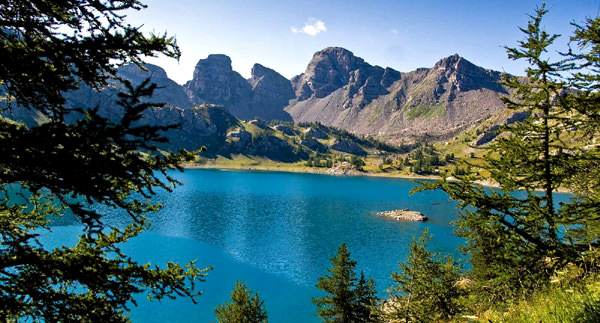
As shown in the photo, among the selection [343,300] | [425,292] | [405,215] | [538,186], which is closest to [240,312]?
[343,300]

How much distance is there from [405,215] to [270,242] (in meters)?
53.0

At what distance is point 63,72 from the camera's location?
301 inches

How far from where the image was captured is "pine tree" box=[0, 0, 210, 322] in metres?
5.85

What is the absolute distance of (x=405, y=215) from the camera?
11219cm

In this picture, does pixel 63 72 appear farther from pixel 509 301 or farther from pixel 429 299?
pixel 429 299

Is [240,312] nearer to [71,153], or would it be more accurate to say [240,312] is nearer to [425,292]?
[425,292]

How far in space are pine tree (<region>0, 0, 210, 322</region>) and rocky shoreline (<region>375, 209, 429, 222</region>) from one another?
357 feet

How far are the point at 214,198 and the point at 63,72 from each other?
138790 millimetres

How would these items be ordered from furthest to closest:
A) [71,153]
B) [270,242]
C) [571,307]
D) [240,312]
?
[270,242] < [240,312] < [571,307] < [71,153]

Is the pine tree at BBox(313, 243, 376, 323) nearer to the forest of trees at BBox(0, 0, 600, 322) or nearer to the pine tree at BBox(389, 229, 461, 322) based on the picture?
the pine tree at BBox(389, 229, 461, 322)

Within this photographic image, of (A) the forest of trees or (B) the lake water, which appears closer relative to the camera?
(A) the forest of trees

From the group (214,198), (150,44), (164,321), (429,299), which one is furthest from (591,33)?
(214,198)

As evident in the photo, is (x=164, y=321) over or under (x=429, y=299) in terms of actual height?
under

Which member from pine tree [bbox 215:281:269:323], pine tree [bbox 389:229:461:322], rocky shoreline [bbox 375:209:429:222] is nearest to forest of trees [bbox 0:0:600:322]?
pine tree [bbox 389:229:461:322]
